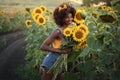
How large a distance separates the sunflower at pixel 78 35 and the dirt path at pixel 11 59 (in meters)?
3.22

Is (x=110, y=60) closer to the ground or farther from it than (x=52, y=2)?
farther from it

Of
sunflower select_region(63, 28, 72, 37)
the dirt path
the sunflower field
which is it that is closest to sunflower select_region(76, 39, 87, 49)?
the sunflower field

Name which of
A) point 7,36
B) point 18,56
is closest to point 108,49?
point 18,56

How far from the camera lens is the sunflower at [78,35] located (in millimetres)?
3076

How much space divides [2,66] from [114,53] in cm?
431

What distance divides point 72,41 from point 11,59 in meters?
4.29

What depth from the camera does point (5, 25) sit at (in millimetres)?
10914

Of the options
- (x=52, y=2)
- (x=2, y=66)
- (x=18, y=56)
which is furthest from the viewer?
(x=52, y=2)

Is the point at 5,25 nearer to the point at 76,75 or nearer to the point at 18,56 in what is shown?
the point at 18,56

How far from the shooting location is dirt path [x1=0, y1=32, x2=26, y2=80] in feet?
21.0

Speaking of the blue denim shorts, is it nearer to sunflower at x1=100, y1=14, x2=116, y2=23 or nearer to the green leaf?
the green leaf

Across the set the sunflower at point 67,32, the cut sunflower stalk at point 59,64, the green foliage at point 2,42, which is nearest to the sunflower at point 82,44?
the sunflower at point 67,32

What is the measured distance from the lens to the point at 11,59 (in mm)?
7434

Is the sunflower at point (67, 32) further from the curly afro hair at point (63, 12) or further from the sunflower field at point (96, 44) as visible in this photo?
the curly afro hair at point (63, 12)
